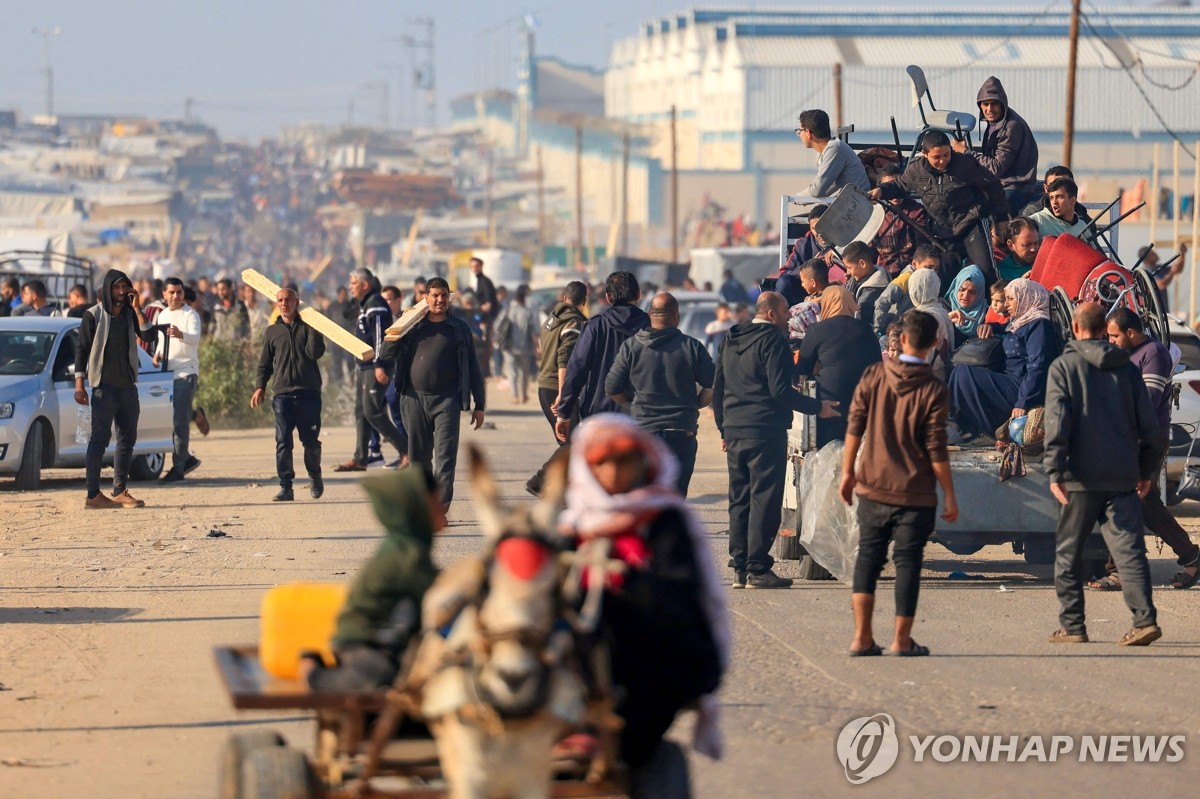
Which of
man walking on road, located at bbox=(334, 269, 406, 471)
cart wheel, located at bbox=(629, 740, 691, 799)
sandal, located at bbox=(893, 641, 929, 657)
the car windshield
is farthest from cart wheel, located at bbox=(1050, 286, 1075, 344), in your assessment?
the car windshield

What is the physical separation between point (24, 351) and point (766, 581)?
29.5 ft

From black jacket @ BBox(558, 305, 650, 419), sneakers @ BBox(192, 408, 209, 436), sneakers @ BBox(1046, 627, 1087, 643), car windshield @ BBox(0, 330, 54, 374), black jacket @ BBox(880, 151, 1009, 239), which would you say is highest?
black jacket @ BBox(880, 151, 1009, 239)

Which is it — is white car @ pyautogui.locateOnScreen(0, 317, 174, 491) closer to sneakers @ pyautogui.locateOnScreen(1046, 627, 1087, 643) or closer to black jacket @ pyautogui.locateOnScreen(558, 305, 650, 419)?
black jacket @ pyautogui.locateOnScreen(558, 305, 650, 419)

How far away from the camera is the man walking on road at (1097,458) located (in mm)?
9508

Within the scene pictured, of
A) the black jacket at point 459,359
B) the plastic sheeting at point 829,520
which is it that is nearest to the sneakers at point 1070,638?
the plastic sheeting at point 829,520

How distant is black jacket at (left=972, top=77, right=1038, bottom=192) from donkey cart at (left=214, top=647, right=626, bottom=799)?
414 inches

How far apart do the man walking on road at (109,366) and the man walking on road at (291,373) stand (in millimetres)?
1101

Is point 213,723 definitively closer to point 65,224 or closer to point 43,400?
point 43,400

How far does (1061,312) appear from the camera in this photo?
11727 millimetres

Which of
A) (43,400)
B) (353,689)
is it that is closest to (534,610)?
(353,689)

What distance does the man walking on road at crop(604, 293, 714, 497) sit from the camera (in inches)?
460

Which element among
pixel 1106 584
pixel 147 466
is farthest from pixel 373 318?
pixel 1106 584

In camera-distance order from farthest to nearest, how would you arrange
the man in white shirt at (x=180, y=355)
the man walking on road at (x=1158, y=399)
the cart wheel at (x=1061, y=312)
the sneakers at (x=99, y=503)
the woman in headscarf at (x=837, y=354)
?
the man in white shirt at (x=180, y=355), the sneakers at (x=99, y=503), the cart wheel at (x=1061, y=312), the woman in headscarf at (x=837, y=354), the man walking on road at (x=1158, y=399)

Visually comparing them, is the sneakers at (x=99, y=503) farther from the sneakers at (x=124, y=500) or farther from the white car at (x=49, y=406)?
the white car at (x=49, y=406)
